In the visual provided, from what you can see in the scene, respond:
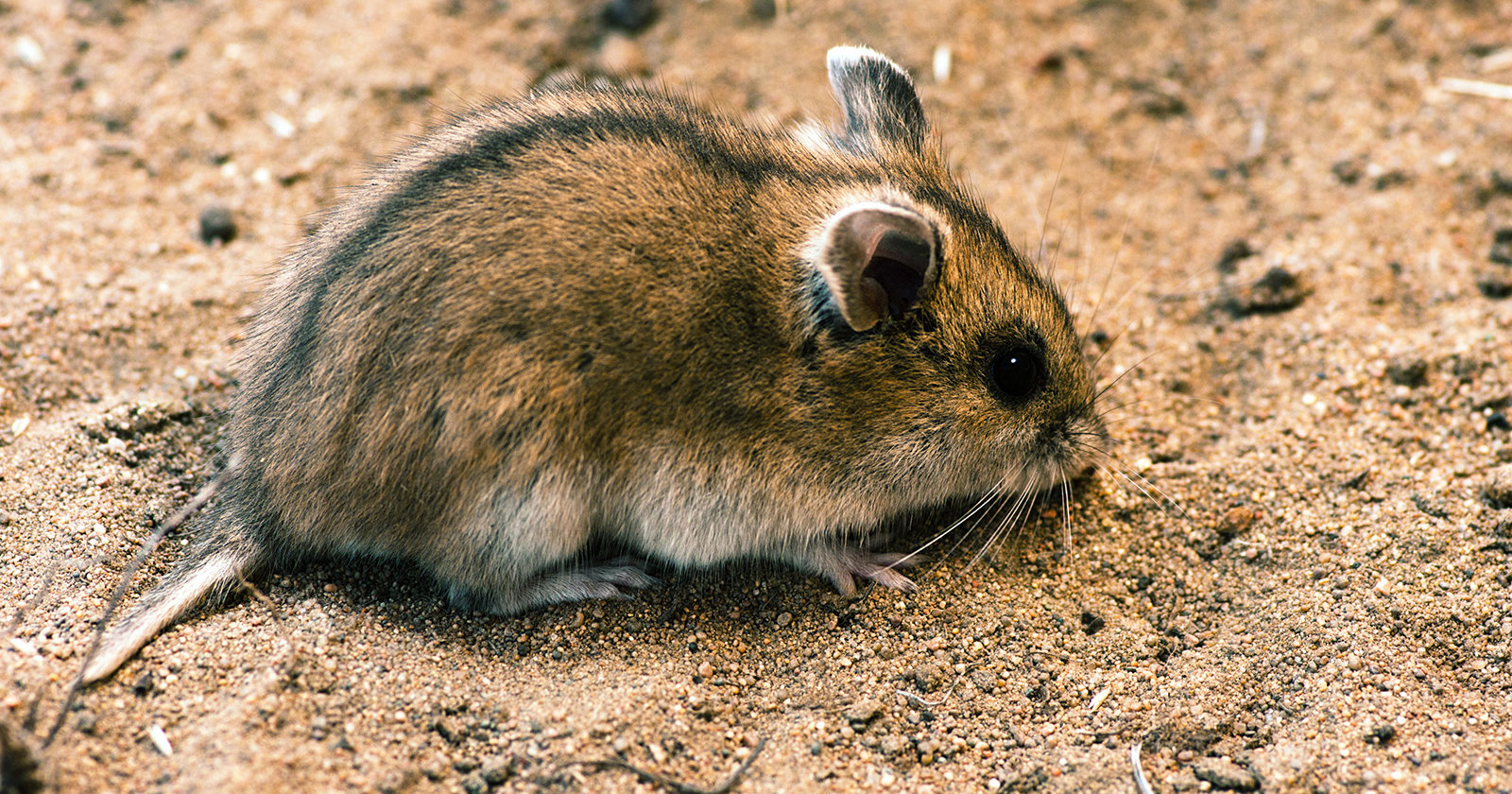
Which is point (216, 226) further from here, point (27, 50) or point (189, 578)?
point (189, 578)

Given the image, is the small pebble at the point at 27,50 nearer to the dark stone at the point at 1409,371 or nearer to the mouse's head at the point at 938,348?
the mouse's head at the point at 938,348

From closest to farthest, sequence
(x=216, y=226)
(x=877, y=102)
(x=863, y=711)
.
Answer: (x=863, y=711) < (x=877, y=102) < (x=216, y=226)

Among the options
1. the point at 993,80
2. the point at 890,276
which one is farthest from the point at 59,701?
the point at 993,80

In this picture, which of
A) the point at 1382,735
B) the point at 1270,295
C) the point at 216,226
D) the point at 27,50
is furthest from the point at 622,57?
the point at 1382,735

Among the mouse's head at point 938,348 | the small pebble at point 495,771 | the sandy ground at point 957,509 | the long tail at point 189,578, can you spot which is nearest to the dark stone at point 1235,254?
the sandy ground at point 957,509

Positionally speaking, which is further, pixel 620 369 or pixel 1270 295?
pixel 1270 295

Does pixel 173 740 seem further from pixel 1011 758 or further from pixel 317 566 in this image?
pixel 1011 758

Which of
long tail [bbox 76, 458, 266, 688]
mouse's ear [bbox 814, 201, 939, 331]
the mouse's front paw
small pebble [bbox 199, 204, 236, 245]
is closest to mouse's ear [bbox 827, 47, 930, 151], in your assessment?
mouse's ear [bbox 814, 201, 939, 331]
